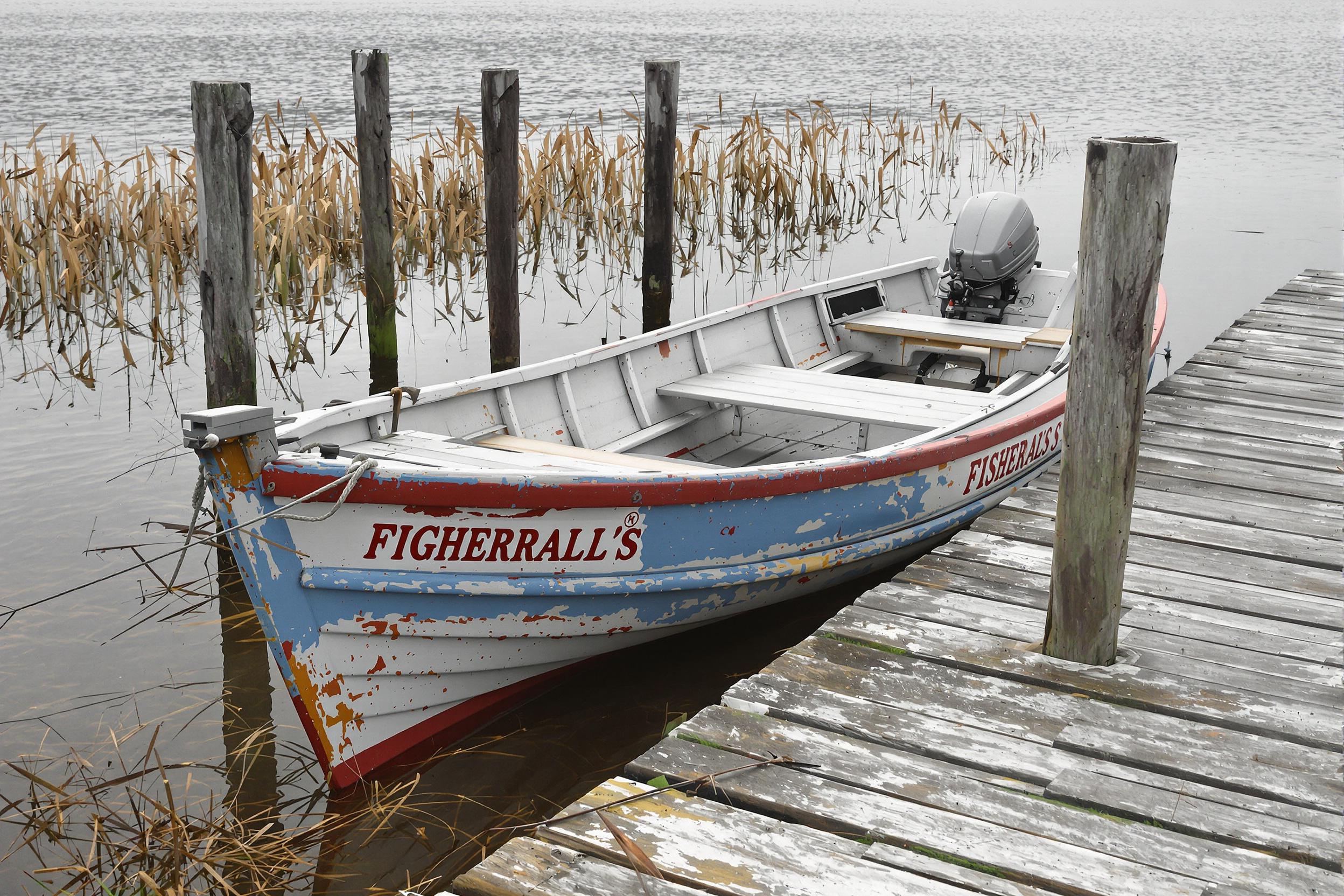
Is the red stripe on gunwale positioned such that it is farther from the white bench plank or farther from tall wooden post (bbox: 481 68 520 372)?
tall wooden post (bbox: 481 68 520 372)

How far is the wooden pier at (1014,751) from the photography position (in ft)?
8.04

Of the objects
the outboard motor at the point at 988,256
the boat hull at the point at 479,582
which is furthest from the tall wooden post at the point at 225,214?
the outboard motor at the point at 988,256

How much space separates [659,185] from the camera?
25.8 feet

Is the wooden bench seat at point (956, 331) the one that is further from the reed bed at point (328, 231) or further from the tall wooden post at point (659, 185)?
the reed bed at point (328, 231)

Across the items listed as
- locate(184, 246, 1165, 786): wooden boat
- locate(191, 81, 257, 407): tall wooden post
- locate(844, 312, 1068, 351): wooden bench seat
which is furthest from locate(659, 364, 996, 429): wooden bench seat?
locate(191, 81, 257, 407): tall wooden post

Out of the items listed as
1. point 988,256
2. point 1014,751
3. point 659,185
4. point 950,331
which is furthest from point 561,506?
point 659,185

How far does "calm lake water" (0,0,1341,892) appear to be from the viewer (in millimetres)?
4383

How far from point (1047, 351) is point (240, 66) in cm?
2347

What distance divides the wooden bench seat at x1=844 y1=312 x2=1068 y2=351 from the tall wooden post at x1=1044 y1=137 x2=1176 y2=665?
3.40 m

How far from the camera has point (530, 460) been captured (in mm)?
4215

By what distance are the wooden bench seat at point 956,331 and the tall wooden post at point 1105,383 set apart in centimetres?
340

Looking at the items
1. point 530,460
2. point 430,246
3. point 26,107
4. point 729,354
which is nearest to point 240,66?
point 26,107

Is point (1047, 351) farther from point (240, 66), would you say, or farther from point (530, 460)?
point (240, 66)

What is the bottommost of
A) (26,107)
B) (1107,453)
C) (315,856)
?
(315,856)
